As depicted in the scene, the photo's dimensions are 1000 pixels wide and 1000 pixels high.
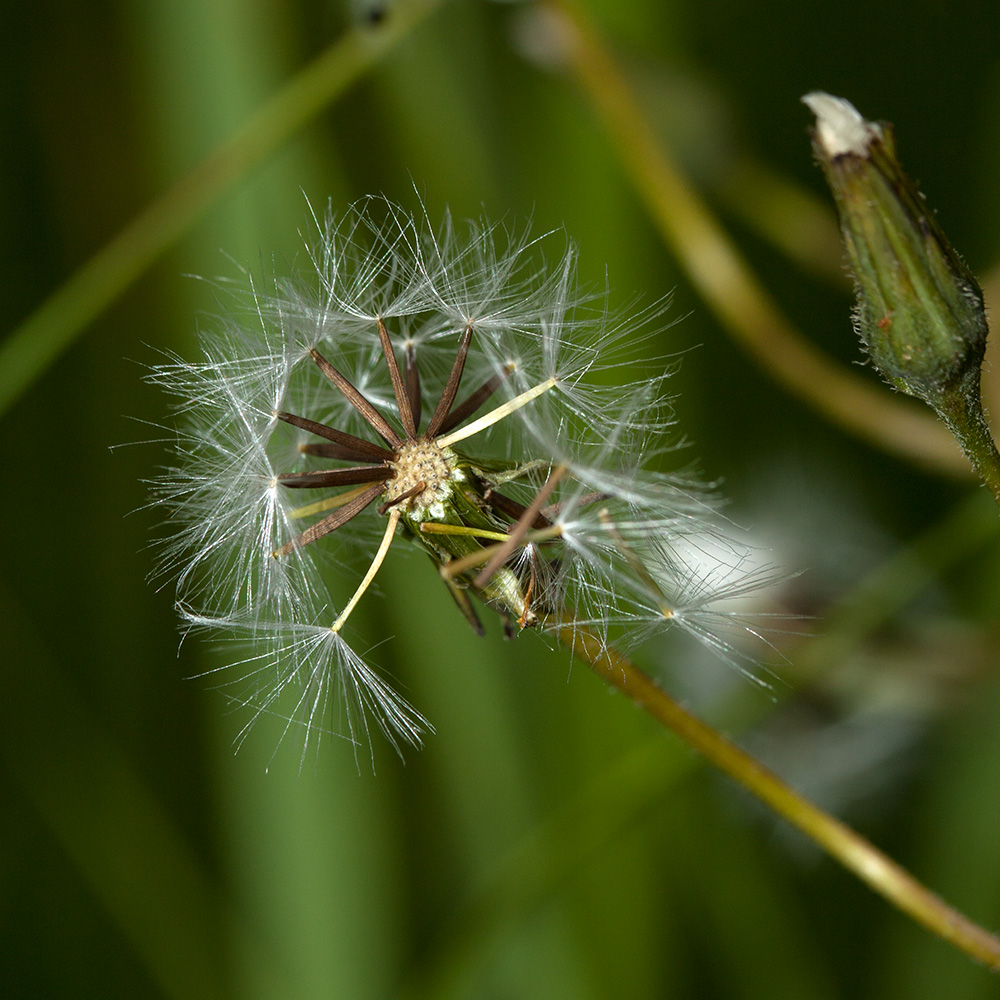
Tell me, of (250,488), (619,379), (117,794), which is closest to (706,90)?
(619,379)

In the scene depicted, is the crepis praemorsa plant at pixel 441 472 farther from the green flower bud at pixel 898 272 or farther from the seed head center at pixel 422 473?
the green flower bud at pixel 898 272

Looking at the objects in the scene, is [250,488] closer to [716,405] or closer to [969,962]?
[716,405]

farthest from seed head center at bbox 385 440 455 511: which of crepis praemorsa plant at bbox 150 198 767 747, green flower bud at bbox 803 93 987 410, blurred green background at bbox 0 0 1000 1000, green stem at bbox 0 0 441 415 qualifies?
blurred green background at bbox 0 0 1000 1000

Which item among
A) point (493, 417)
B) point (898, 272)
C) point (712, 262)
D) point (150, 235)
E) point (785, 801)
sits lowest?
point (785, 801)

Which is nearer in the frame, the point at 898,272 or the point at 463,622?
the point at 898,272

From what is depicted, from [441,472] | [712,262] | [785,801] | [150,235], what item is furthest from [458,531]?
[712,262]

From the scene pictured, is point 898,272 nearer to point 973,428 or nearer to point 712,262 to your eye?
point 973,428
